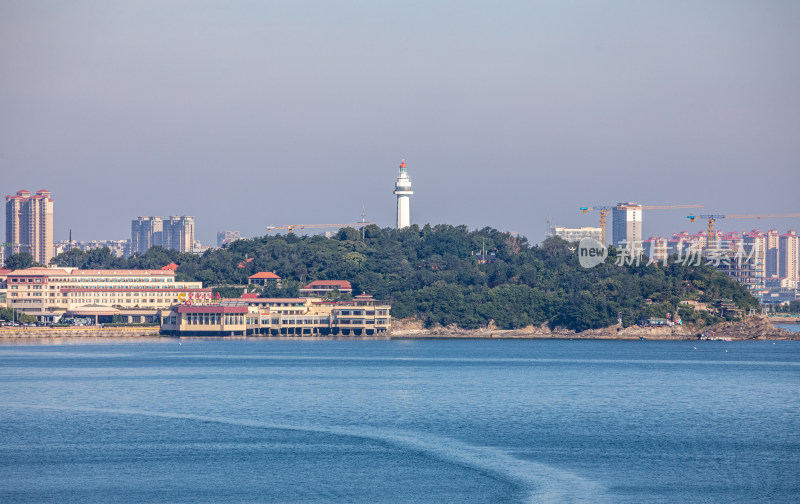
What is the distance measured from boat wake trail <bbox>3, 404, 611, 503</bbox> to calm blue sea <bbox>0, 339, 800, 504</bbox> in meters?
0.07

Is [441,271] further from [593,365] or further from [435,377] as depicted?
[435,377]

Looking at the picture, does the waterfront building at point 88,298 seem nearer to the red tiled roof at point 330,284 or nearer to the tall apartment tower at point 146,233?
the red tiled roof at point 330,284

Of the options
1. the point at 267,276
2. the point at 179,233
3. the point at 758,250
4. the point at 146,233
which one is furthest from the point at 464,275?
the point at 146,233

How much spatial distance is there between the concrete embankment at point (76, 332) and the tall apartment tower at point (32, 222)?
79775mm

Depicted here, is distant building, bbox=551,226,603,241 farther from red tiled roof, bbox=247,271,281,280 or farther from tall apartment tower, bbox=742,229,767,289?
red tiled roof, bbox=247,271,281,280

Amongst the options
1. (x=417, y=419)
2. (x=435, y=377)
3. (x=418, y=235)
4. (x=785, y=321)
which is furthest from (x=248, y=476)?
(x=785, y=321)

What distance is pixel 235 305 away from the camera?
71062 mm

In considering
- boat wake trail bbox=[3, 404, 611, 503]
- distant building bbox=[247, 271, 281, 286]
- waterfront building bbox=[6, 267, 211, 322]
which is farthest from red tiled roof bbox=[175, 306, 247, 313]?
boat wake trail bbox=[3, 404, 611, 503]

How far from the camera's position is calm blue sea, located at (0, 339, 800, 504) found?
19250 millimetres

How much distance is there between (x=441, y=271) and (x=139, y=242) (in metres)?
103

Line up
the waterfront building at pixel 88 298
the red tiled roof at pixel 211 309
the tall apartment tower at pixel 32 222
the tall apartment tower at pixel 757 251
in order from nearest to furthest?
1. the red tiled roof at pixel 211 309
2. the waterfront building at pixel 88 298
3. the tall apartment tower at pixel 757 251
4. the tall apartment tower at pixel 32 222

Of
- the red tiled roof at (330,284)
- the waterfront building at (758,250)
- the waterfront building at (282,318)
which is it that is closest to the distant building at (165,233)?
the waterfront building at (758,250)

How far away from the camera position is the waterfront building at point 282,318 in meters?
69.8

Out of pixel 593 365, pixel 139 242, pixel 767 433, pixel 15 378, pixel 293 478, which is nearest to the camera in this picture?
pixel 293 478
